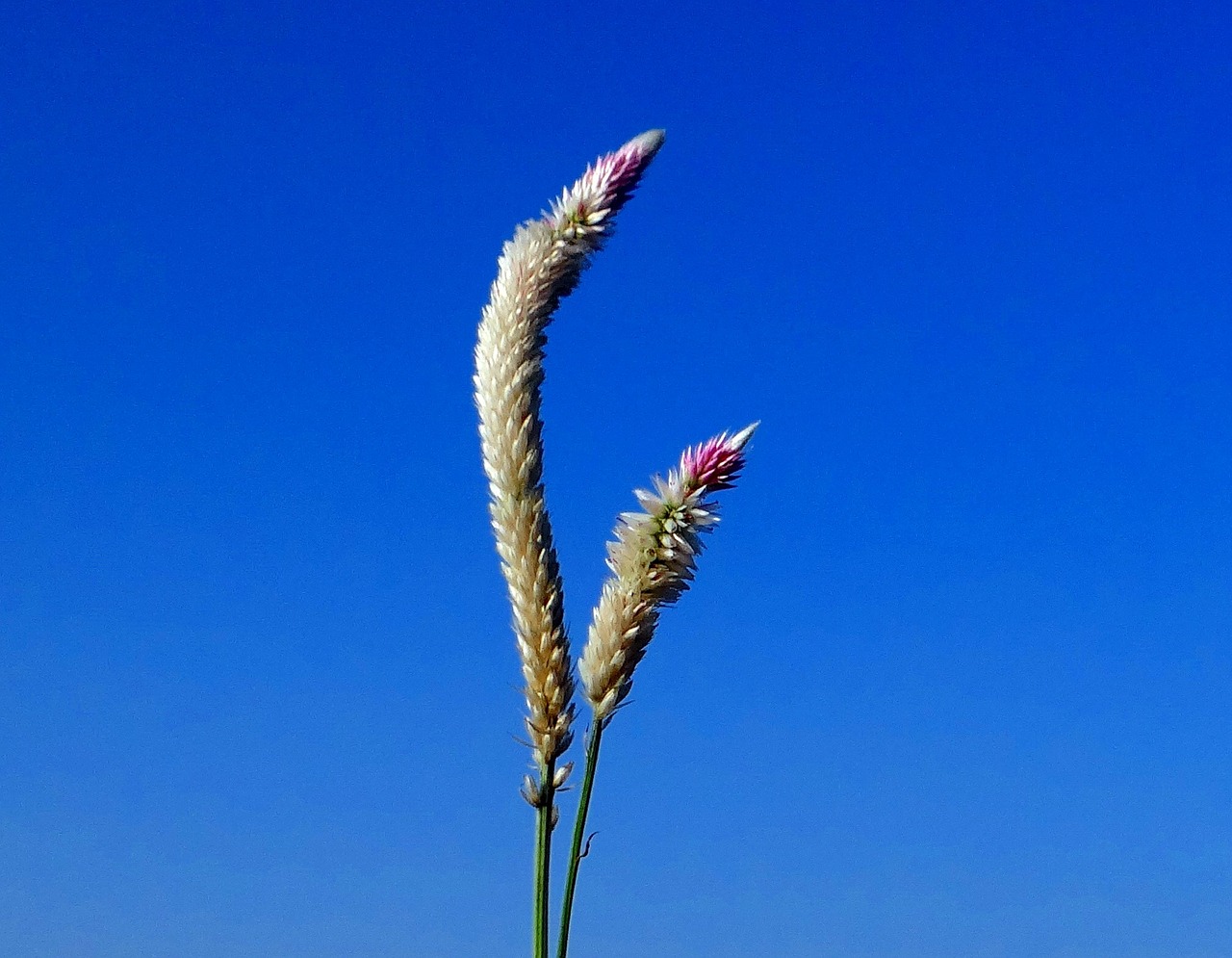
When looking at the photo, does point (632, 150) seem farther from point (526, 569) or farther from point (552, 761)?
point (552, 761)

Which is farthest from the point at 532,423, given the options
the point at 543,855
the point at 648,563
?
the point at 543,855

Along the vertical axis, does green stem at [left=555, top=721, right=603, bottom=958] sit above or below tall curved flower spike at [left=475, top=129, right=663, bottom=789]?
below

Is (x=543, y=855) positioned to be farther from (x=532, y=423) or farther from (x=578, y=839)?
(x=532, y=423)

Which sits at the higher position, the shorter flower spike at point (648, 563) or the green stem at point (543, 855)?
the shorter flower spike at point (648, 563)

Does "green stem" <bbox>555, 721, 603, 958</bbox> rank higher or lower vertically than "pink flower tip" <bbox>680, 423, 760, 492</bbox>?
lower
